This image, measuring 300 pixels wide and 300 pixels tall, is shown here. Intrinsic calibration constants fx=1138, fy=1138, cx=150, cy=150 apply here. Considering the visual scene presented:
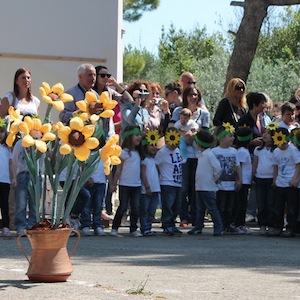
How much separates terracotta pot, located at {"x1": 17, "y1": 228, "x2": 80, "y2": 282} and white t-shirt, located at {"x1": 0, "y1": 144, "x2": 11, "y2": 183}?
16.7 ft

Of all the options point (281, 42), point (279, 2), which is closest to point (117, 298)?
point (279, 2)

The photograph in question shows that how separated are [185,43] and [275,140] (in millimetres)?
64748

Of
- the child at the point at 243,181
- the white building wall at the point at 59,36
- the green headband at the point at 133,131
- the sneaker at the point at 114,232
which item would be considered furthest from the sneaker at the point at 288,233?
the white building wall at the point at 59,36

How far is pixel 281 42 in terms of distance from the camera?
2682 inches

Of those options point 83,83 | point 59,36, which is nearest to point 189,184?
point 83,83

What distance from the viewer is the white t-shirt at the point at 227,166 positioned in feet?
50.1

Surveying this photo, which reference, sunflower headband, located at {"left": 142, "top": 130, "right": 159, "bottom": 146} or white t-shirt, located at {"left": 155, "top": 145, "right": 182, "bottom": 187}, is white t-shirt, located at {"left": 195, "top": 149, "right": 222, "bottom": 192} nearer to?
white t-shirt, located at {"left": 155, "top": 145, "right": 182, "bottom": 187}

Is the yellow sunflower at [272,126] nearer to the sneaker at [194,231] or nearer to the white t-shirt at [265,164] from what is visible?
the white t-shirt at [265,164]

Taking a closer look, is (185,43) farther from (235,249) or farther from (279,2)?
(235,249)

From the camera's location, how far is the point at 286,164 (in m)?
15.2

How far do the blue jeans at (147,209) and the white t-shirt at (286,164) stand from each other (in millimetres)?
1684

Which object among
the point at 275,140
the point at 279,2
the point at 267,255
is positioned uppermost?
the point at 279,2

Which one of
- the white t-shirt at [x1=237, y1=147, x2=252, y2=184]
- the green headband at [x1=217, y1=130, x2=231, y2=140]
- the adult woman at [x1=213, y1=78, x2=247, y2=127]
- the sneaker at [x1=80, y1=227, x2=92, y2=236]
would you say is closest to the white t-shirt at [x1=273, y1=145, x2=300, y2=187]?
the white t-shirt at [x1=237, y1=147, x2=252, y2=184]

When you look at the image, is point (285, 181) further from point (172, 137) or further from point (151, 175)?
point (151, 175)
